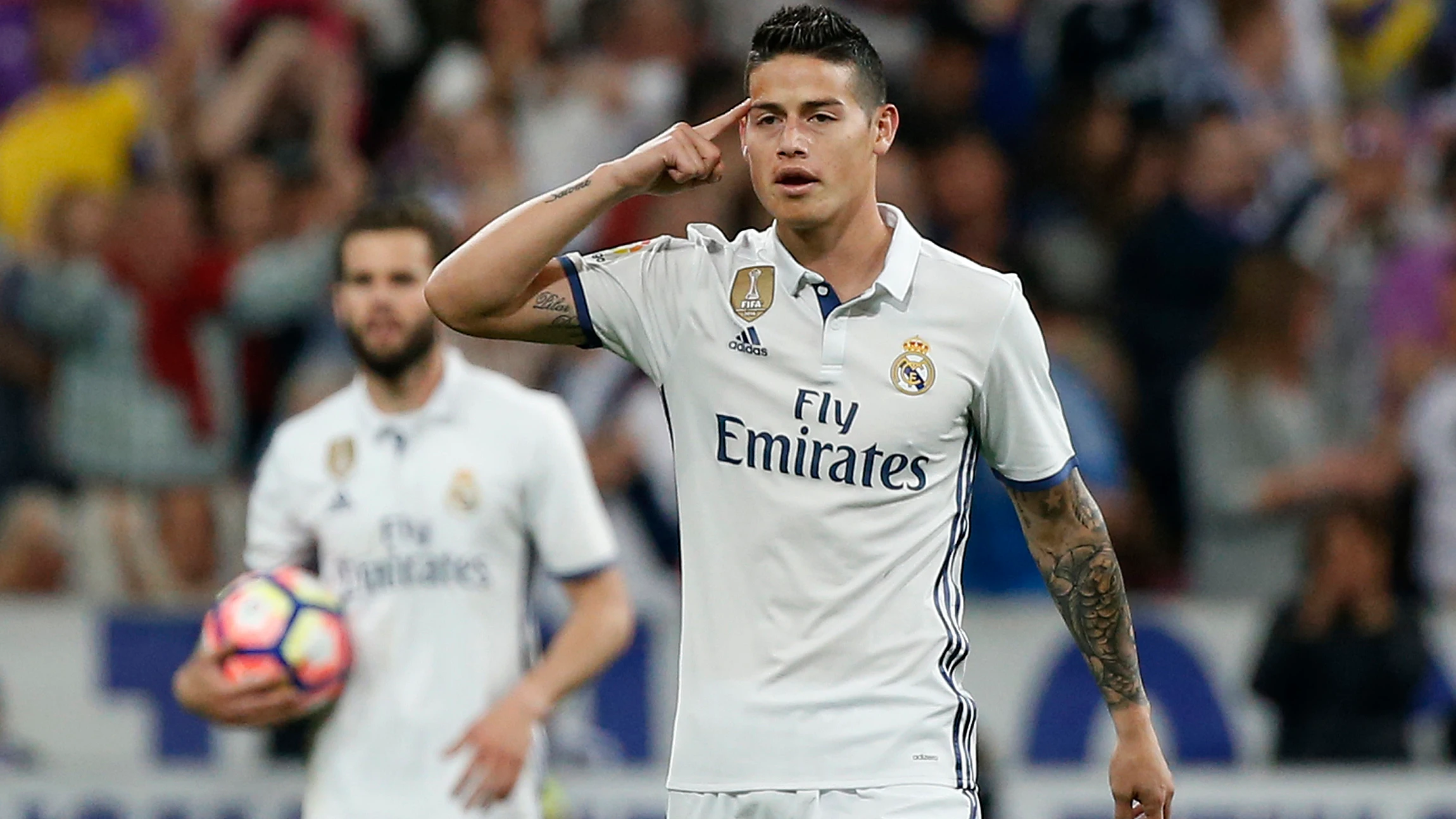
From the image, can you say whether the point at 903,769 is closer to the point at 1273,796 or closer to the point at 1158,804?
the point at 1158,804

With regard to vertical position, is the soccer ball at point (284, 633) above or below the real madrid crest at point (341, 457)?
below

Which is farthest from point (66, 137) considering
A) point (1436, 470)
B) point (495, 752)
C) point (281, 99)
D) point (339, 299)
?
point (1436, 470)

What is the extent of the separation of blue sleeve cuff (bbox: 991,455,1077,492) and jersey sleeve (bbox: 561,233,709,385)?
74 centimetres

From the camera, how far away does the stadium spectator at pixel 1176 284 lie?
32.3ft

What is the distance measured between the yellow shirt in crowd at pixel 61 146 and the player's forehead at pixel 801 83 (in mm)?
7078

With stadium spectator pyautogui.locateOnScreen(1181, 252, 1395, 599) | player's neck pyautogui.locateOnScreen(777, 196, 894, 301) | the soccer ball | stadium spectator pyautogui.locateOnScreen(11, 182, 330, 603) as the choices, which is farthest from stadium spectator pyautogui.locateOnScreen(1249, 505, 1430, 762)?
player's neck pyautogui.locateOnScreen(777, 196, 894, 301)

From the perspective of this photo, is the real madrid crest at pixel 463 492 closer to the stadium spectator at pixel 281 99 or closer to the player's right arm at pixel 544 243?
the player's right arm at pixel 544 243

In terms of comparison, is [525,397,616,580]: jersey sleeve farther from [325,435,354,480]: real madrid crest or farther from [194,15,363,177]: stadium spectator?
[194,15,363,177]: stadium spectator

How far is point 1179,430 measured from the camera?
32.0 ft

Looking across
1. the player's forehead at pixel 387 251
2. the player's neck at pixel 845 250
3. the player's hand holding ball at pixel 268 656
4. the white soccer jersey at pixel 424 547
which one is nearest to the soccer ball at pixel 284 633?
the player's hand holding ball at pixel 268 656

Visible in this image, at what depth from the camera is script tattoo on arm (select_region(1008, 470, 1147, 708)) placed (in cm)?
453

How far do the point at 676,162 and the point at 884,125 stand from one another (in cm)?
44

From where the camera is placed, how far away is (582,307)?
15.1ft

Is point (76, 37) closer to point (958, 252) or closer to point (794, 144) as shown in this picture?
point (958, 252)
